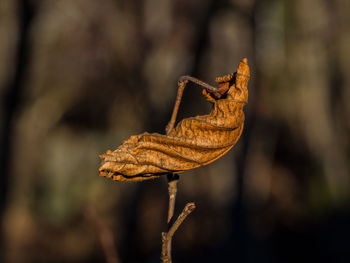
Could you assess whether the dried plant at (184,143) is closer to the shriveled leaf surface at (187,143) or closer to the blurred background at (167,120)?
the shriveled leaf surface at (187,143)

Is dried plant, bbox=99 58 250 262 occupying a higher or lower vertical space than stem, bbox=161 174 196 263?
higher

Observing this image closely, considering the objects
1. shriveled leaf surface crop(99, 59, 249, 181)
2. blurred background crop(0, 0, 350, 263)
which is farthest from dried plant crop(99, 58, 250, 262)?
blurred background crop(0, 0, 350, 263)

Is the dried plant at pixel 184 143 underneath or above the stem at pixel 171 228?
above

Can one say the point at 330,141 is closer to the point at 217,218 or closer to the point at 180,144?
the point at 217,218

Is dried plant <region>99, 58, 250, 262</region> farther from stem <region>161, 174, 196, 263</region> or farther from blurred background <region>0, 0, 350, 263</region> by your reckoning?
blurred background <region>0, 0, 350, 263</region>

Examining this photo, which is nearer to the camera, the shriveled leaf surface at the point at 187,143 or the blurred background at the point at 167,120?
the shriveled leaf surface at the point at 187,143

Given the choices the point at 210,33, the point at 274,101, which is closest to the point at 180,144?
the point at 210,33

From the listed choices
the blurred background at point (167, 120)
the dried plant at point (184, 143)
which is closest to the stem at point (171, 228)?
the dried plant at point (184, 143)

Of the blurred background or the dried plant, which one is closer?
the dried plant
